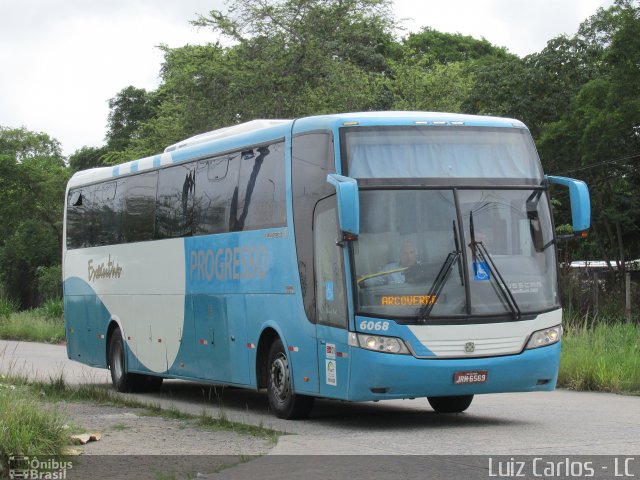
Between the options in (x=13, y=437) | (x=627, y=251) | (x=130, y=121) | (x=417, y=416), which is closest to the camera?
(x=13, y=437)

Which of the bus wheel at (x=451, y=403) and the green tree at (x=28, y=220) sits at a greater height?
the green tree at (x=28, y=220)

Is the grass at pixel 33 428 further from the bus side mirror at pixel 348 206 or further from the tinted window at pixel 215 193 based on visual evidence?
the tinted window at pixel 215 193

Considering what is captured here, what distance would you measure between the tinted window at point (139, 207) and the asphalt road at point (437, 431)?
266 cm

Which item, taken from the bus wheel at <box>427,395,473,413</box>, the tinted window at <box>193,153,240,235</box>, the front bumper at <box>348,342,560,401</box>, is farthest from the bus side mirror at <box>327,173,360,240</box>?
the tinted window at <box>193,153,240,235</box>

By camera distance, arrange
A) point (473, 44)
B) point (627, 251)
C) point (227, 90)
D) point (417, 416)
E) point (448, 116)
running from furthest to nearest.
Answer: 1. point (473, 44)
2. point (627, 251)
3. point (227, 90)
4. point (417, 416)
5. point (448, 116)

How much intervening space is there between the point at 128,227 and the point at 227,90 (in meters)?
17.2

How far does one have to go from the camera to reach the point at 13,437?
932 cm

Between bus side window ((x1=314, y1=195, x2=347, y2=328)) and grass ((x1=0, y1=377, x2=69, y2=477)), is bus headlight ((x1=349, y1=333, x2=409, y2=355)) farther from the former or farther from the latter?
grass ((x1=0, y1=377, x2=69, y2=477))

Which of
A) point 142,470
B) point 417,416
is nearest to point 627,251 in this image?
point 417,416

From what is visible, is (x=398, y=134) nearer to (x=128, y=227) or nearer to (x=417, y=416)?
(x=417, y=416)

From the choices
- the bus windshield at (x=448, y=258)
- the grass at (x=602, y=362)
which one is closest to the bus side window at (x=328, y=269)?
the bus windshield at (x=448, y=258)

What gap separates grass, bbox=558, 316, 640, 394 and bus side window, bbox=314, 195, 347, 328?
6139 millimetres

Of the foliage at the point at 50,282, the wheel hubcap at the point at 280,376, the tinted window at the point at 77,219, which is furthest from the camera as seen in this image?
the foliage at the point at 50,282

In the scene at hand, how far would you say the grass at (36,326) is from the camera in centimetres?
3878
